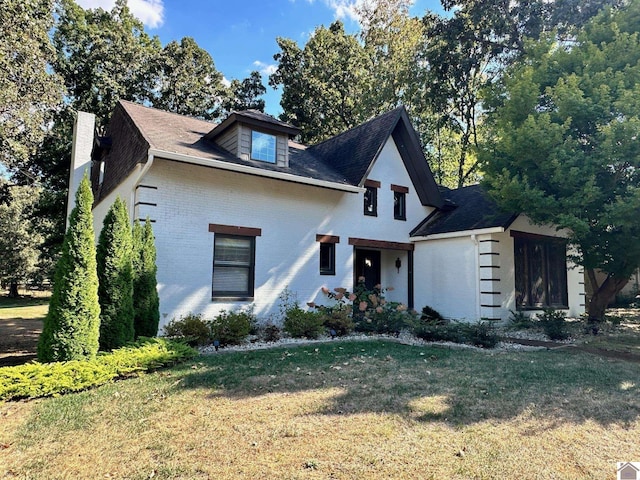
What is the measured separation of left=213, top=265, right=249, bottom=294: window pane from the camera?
1024 centimetres

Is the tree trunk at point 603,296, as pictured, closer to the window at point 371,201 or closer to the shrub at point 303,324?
the window at point 371,201

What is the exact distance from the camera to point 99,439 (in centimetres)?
388

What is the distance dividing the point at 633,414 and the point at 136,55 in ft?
73.9

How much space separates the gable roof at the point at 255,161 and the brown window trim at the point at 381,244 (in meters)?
1.84

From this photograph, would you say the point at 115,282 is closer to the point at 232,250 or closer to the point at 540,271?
the point at 232,250

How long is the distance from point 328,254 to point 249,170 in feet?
12.8

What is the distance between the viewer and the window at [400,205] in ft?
47.3

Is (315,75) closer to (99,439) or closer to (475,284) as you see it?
(475,284)

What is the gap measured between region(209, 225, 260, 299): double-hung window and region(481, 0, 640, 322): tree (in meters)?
6.87

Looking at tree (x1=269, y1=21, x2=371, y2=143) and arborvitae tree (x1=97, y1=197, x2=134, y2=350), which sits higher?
tree (x1=269, y1=21, x2=371, y2=143)

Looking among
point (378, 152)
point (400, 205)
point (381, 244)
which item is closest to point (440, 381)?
point (381, 244)

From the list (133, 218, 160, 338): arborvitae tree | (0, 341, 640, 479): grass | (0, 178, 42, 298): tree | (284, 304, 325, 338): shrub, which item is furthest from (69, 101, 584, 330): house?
(0, 178, 42, 298): tree

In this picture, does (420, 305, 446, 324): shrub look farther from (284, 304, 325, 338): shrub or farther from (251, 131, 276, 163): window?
(251, 131, 276, 163): window

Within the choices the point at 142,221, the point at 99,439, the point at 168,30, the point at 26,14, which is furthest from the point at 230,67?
the point at 99,439
